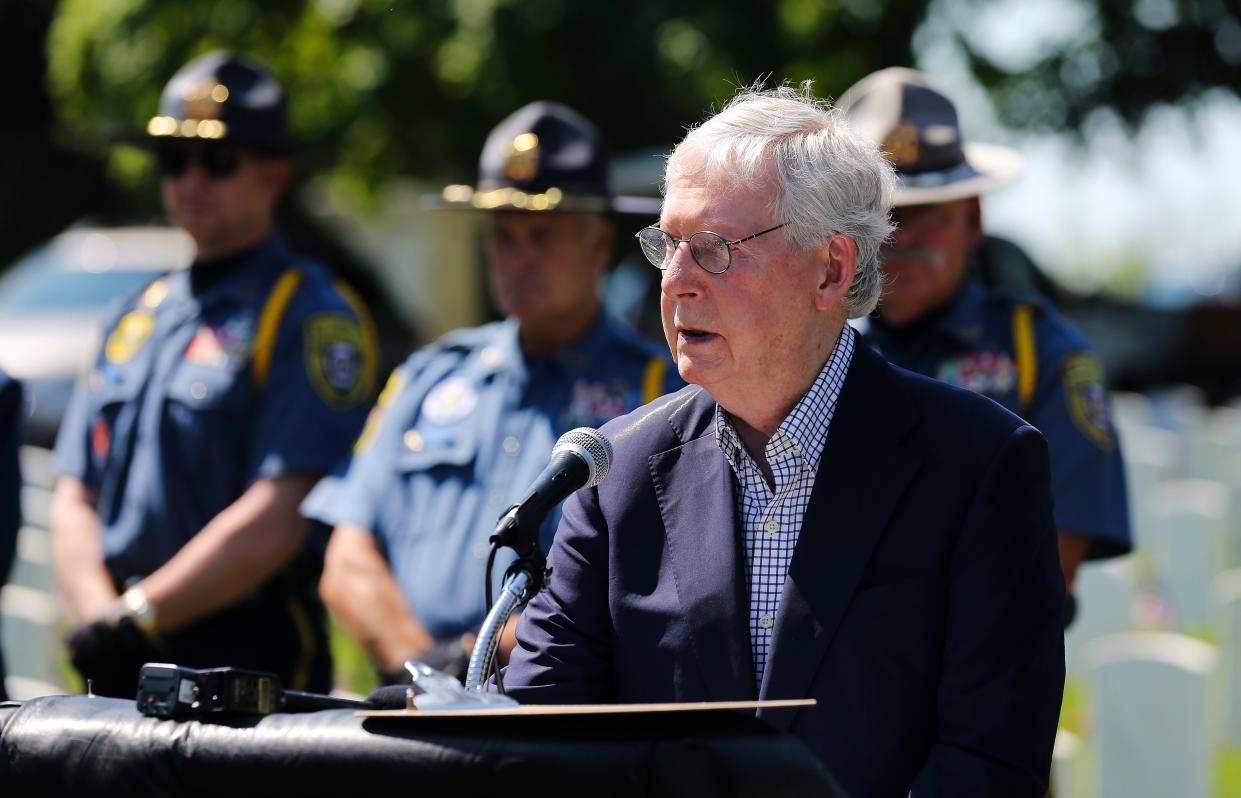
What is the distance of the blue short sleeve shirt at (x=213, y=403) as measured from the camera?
4.47 metres

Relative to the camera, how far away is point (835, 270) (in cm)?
254

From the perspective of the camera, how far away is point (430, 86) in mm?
13094

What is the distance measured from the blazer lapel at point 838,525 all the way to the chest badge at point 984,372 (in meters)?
1.49

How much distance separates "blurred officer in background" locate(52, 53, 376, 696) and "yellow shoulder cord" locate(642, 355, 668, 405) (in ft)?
2.83

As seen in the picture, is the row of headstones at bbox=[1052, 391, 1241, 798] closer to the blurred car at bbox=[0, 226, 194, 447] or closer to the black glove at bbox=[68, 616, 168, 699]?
the black glove at bbox=[68, 616, 168, 699]

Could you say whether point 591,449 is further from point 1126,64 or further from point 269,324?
point 1126,64

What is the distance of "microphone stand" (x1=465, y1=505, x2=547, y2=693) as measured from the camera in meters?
2.16

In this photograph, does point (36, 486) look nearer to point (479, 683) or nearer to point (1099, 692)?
point (1099, 692)

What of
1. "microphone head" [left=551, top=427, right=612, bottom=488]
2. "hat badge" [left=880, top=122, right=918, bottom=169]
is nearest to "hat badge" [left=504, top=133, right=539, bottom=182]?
"hat badge" [left=880, top=122, right=918, bottom=169]

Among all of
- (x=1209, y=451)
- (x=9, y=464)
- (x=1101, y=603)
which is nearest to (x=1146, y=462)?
(x=1209, y=451)

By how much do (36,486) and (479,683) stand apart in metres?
7.23

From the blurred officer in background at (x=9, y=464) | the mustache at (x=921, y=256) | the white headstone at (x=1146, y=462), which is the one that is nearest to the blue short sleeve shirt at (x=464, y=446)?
the mustache at (x=921, y=256)

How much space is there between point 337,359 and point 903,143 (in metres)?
1.63

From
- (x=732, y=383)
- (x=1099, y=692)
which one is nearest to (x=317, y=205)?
(x=1099, y=692)
